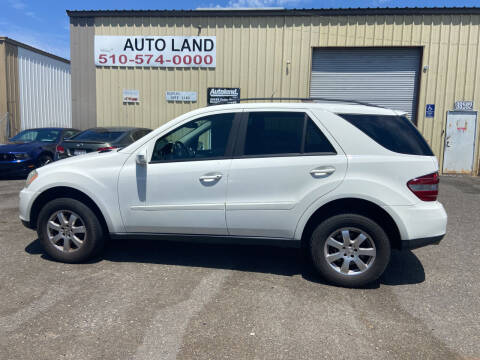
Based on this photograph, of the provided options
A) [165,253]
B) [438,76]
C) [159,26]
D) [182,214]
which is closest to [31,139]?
[159,26]

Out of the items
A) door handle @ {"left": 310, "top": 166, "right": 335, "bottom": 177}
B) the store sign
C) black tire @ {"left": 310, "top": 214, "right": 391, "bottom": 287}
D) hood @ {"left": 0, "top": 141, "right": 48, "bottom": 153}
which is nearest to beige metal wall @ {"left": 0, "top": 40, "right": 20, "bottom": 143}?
the store sign

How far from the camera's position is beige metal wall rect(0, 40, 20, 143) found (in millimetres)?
16641

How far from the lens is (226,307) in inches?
137

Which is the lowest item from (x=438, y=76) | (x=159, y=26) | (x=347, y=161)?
(x=347, y=161)

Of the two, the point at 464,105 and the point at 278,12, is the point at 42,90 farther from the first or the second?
the point at 464,105

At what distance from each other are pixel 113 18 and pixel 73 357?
13.0 metres

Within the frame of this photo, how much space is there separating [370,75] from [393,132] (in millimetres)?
10033

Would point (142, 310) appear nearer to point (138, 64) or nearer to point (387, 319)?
point (387, 319)

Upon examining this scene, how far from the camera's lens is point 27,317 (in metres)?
3.27

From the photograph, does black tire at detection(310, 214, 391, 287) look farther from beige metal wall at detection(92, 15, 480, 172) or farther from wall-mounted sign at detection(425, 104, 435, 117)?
wall-mounted sign at detection(425, 104, 435, 117)

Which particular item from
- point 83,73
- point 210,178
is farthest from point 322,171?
point 83,73

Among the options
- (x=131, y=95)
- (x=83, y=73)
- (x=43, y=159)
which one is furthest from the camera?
(x=83, y=73)

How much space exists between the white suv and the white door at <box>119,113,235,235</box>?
0.01 metres

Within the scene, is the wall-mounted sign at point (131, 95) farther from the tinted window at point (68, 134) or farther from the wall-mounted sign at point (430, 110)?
the wall-mounted sign at point (430, 110)
